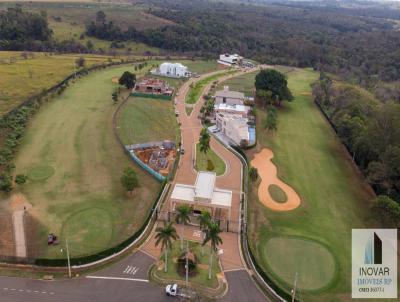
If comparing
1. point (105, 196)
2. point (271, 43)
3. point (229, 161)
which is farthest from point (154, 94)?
point (271, 43)

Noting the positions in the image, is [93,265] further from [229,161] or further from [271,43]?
[271,43]

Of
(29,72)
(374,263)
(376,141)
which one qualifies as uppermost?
(29,72)

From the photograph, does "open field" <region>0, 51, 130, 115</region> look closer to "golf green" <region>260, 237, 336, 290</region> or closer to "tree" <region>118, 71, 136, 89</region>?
"tree" <region>118, 71, 136, 89</region>

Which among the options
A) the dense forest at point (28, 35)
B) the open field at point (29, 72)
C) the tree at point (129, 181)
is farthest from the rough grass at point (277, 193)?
the dense forest at point (28, 35)

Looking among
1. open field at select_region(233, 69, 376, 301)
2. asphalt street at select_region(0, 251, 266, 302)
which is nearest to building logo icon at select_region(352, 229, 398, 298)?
open field at select_region(233, 69, 376, 301)

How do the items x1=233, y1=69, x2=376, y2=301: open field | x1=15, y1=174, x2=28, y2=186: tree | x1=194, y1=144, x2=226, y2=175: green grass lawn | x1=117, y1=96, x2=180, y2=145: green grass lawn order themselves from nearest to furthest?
x1=233, y1=69, x2=376, y2=301: open field → x1=15, y1=174, x2=28, y2=186: tree → x1=194, y1=144, x2=226, y2=175: green grass lawn → x1=117, y1=96, x2=180, y2=145: green grass lawn

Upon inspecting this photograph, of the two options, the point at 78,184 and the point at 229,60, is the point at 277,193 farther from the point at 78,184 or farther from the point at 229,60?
the point at 229,60

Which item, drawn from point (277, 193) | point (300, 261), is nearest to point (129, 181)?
point (277, 193)
